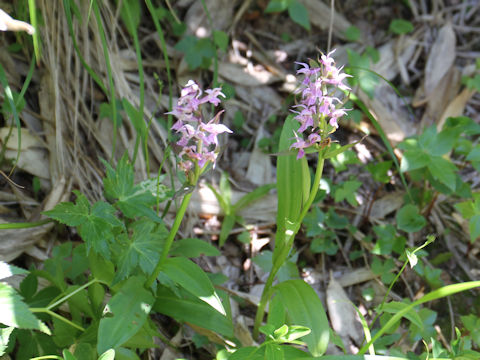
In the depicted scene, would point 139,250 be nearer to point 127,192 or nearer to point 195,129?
point 127,192

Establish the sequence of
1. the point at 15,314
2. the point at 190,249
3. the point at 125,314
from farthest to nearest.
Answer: the point at 190,249 < the point at 125,314 < the point at 15,314

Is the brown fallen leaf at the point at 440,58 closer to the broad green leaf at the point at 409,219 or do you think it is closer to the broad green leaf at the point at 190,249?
the broad green leaf at the point at 409,219

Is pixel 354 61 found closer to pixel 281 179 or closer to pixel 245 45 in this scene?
pixel 245 45

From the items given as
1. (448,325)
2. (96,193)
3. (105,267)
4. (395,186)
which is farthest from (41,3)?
(448,325)

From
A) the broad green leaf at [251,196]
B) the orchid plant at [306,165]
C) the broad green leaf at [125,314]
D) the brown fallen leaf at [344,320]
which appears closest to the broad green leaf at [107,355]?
the broad green leaf at [125,314]

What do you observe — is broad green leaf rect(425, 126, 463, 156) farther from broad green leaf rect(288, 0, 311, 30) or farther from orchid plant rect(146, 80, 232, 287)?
orchid plant rect(146, 80, 232, 287)

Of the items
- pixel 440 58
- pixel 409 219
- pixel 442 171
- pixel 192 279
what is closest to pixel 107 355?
pixel 192 279
